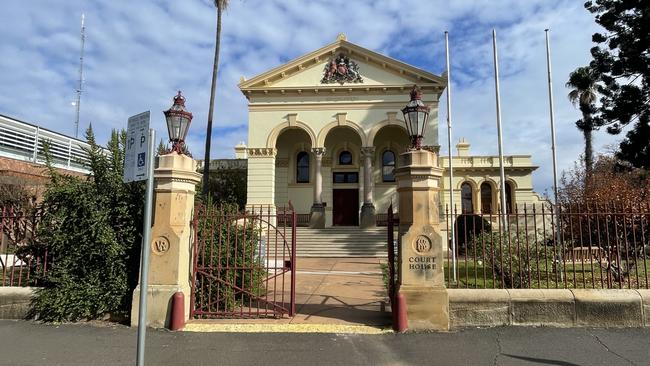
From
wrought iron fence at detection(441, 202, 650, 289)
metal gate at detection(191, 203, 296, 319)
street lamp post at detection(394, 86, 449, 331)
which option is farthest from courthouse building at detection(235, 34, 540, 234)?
street lamp post at detection(394, 86, 449, 331)

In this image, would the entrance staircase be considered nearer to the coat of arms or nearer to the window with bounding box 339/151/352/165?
the window with bounding box 339/151/352/165

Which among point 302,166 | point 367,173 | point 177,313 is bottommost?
point 177,313

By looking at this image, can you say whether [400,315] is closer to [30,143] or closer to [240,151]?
[30,143]

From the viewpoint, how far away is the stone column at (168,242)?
723cm

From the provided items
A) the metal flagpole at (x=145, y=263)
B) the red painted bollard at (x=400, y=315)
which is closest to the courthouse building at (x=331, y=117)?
the red painted bollard at (x=400, y=315)

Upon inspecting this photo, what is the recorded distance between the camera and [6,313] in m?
7.65

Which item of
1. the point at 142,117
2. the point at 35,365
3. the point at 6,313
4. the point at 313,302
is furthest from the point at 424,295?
the point at 6,313

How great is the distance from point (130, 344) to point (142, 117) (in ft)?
11.9

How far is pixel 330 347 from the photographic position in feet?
20.3

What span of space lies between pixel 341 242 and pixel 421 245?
1588 centimetres

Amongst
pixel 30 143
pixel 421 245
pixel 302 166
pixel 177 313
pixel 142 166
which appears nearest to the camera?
pixel 142 166

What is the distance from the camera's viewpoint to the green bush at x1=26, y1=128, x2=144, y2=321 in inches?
293

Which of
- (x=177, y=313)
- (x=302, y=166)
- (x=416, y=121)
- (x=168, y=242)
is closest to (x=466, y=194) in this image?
(x=302, y=166)

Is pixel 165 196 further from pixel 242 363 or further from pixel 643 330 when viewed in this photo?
pixel 643 330
